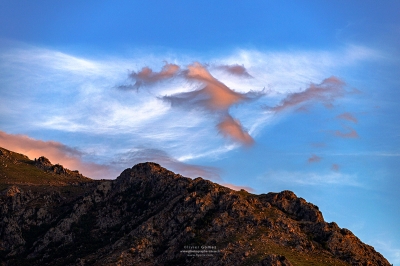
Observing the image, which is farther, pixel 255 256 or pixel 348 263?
pixel 348 263

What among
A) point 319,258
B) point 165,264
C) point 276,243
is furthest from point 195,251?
point 319,258

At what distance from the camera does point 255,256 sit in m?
186

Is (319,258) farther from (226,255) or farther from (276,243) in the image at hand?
(226,255)

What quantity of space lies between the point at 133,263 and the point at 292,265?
5108 cm

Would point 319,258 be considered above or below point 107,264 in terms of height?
above

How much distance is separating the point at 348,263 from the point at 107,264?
2956 inches

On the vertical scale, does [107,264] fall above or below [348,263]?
below

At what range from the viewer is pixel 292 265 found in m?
180

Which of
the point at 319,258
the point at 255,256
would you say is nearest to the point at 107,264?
the point at 255,256

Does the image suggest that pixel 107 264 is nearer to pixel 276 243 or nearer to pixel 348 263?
pixel 276 243

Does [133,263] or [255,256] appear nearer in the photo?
[255,256]

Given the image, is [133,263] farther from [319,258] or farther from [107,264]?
[319,258]

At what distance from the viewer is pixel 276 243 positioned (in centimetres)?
19862

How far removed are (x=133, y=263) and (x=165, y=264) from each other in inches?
401
